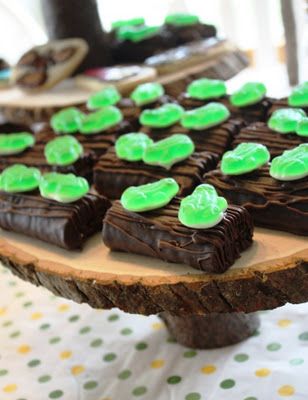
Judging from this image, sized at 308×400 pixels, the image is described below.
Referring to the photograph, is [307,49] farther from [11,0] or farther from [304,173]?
[304,173]

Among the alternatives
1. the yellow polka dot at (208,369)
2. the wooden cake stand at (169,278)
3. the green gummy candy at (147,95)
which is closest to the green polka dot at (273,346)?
the yellow polka dot at (208,369)

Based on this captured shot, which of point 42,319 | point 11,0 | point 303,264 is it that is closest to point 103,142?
point 42,319

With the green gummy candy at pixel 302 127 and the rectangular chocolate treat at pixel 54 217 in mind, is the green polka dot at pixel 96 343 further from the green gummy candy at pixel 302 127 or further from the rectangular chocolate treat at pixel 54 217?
the green gummy candy at pixel 302 127

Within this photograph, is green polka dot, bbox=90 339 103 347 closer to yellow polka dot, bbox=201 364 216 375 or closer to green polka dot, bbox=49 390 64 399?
green polka dot, bbox=49 390 64 399

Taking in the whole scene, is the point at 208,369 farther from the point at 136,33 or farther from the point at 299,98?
the point at 136,33

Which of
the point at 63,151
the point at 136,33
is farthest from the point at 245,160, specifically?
the point at 136,33

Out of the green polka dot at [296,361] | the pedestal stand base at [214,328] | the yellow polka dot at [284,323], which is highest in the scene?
the pedestal stand base at [214,328]
